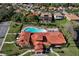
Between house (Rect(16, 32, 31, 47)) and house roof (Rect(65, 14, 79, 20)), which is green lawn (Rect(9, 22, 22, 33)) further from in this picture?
house roof (Rect(65, 14, 79, 20))

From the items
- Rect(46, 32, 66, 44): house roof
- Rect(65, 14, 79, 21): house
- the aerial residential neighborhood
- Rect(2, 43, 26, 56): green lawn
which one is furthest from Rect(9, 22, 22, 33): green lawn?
Rect(65, 14, 79, 21): house

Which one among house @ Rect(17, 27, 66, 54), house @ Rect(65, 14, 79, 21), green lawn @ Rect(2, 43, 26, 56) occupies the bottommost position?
green lawn @ Rect(2, 43, 26, 56)

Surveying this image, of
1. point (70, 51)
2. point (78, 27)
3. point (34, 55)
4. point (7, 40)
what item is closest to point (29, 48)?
point (34, 55)

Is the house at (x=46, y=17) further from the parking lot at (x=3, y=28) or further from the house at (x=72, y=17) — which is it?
the parking lot at (x=3, y=28)

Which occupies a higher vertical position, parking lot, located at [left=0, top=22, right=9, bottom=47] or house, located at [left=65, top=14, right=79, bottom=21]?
house, located at [left=65, top=14, right=79, bottom=21]

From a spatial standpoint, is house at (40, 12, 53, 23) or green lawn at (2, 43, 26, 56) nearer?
green lawn at (2, 43, 26, 56)

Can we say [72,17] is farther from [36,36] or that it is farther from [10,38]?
[10,38]

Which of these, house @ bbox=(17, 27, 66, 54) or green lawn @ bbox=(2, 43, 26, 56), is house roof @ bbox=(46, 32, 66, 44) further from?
green lawn @ bbox=(2, 43, 26, 56)

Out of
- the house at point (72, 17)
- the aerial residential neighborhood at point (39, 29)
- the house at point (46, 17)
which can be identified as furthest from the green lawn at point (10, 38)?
the house at point (72, 17)

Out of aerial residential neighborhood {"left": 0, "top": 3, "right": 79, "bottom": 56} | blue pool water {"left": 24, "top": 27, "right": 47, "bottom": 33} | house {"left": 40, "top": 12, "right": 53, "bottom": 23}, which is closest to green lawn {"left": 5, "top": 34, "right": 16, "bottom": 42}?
aerial residential neighborhood {"left": 0, "top": 3, "right": 79, "bottom": 56}

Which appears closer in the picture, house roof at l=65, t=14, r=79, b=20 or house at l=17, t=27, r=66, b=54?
house at l=17, t=27, r=66, b=54
